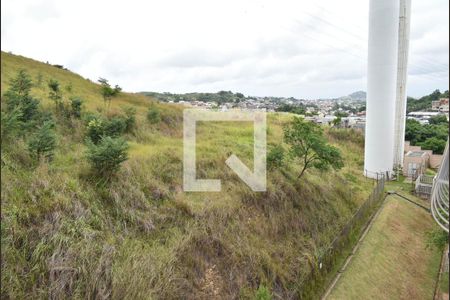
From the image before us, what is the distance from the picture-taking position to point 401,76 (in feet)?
56.2

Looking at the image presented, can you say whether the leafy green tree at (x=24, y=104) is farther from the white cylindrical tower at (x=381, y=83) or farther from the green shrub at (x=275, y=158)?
the white cylindrical tower at (x=381, y=83)

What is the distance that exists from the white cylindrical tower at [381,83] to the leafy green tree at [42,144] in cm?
1408

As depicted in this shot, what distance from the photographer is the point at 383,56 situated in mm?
14391

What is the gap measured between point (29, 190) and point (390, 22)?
15.6 m

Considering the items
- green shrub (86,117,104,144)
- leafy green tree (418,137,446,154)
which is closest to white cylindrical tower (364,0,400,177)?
leafy green tree (418,137,446,154)

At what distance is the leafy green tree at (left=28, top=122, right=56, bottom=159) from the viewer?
21.4 ft

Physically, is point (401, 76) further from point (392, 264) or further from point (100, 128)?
point (100, 128)

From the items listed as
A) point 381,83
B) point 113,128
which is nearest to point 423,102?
point 381,83

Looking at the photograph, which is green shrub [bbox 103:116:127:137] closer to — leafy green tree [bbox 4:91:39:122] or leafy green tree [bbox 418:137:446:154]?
leafy green tree [bbox 4:91:39:122]

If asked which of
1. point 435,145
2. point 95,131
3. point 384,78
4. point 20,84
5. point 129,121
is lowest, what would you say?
point 435,145

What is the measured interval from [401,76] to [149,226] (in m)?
16.7

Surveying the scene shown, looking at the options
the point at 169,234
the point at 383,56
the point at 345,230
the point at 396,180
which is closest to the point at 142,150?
the point at 169,234

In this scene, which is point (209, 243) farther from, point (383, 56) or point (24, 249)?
point (383, 56)

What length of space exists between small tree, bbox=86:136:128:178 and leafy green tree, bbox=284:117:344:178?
5832 millimetres
